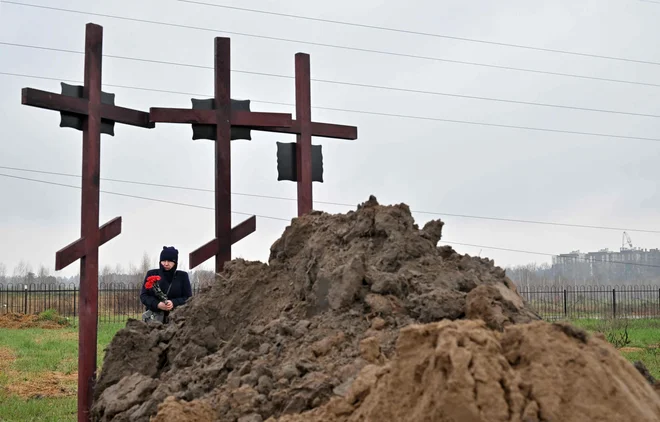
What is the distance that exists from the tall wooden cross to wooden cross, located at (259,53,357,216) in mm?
1845

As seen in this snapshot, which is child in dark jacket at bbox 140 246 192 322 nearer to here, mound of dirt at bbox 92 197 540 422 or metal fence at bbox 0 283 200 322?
mound of dirt at bbox 92 197 540 422

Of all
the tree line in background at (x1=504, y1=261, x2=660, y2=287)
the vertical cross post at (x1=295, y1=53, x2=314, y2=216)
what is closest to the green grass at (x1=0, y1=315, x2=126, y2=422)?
the vertical cross post at (x1=295, y1=53, x2=314, y2=216)

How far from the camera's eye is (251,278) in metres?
5.45

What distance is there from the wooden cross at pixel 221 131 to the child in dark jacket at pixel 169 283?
0.40 meters

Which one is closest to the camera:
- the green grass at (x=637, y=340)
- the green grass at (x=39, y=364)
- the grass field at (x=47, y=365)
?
the green grass at (x=39, y=364)

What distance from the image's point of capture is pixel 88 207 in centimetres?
611

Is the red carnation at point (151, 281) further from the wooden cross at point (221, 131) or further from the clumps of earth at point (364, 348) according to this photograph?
the clumps of earth at point (364, 348)

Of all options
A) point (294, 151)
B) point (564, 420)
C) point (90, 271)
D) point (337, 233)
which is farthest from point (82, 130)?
point (564, 420)

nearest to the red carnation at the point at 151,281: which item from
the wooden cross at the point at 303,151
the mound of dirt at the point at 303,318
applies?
the mound of dirt at the point at 303,318

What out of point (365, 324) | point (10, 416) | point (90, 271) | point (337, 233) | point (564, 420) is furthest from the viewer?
point (10, 416)

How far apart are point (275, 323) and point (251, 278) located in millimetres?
1093

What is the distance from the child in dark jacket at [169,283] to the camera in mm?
6633

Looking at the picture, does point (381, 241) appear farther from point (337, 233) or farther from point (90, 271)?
point (90, 271)

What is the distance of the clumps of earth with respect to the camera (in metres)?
2.66
